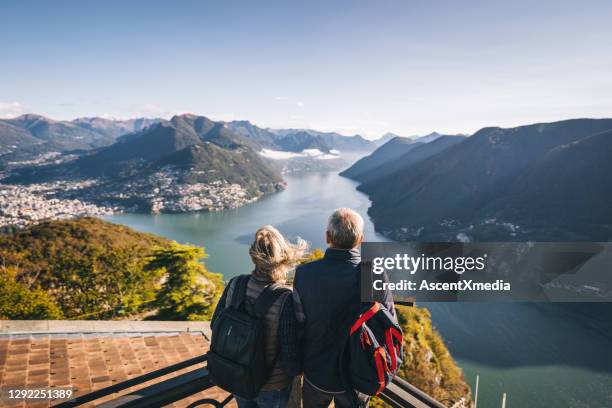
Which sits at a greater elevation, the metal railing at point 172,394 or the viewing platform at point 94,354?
the metal railing at point 172,394

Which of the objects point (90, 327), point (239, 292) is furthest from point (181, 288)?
point (239, 292)

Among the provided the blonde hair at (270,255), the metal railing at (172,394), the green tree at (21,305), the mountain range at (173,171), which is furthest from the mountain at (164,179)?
the blonde hair at (270,255)

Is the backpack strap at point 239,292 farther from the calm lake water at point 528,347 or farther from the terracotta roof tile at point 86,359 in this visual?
the calm lake water at point 528,347

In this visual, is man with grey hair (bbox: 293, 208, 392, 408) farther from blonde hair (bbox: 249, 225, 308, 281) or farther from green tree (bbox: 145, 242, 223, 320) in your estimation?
green tree (bbox: 145, 242, 223, 320)

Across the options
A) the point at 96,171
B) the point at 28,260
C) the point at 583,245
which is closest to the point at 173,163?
the point at 96,171

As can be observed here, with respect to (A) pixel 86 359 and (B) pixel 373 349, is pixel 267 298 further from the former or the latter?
(A) pixel 86 359

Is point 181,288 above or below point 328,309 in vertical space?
below
